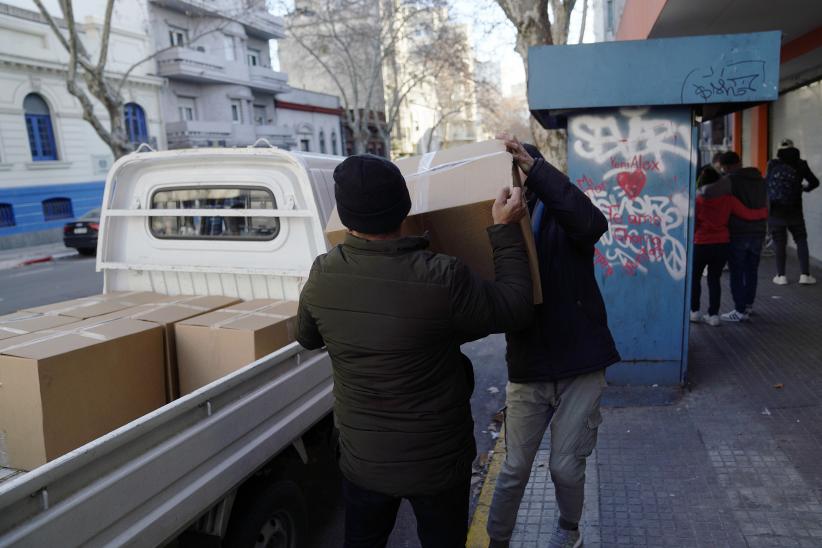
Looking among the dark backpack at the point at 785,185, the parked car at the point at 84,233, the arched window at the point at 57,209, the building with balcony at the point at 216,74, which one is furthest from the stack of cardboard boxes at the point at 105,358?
the building with balcony at the point at 216,74

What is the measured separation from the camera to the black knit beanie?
6.43 feet

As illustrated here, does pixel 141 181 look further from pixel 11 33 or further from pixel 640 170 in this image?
pixel 11 33

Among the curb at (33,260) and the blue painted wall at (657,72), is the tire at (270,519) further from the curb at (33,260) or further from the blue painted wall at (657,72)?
the curb at (33,260)

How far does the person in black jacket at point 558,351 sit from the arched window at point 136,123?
26785mm

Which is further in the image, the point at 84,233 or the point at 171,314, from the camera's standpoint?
the point at 84,233

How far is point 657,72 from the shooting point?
4.34 meters

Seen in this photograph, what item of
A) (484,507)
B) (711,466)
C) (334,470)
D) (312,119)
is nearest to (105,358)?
(334,470)

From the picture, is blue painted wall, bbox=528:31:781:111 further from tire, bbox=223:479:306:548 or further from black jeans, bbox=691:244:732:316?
tire, bbox=223:479:306:548

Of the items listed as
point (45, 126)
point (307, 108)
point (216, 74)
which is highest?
point (216, 74)

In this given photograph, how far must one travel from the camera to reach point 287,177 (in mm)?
3957

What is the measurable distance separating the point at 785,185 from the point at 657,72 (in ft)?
13.8

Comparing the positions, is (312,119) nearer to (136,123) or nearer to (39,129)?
(136,123)

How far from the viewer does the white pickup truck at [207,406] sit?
188cm

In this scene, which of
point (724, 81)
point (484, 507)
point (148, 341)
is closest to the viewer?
point (148, 341)
